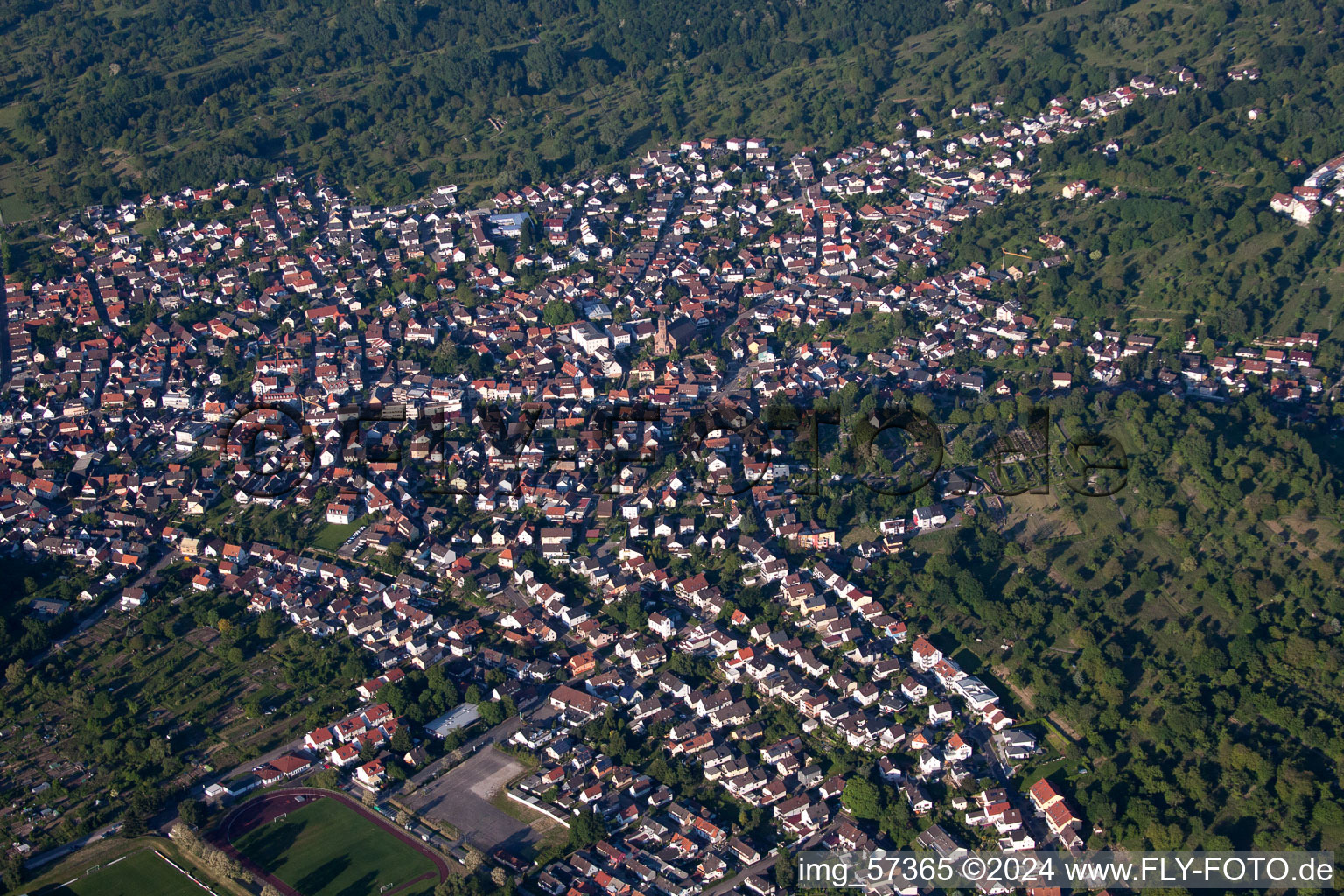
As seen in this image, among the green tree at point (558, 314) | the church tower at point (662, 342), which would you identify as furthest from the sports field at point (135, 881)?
the green tree at point (558, 314)

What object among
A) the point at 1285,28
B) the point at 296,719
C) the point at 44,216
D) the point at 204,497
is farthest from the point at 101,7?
the point at 1285,28

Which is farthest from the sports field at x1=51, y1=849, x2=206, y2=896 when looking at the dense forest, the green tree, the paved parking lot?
the dense forest

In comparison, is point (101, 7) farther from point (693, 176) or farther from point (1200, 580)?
point (1200, 580)

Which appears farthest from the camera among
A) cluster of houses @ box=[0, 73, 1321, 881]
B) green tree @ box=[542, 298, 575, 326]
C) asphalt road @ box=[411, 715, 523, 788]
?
green tree @ box=[542, 298, 575, 326]

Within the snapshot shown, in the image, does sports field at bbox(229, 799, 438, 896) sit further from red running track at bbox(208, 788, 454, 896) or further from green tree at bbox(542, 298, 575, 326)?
green tree at bbox(542, 298, 575, 326)

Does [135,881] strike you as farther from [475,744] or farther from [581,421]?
[581,421]

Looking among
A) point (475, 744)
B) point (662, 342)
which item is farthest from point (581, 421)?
point (475, 744)
